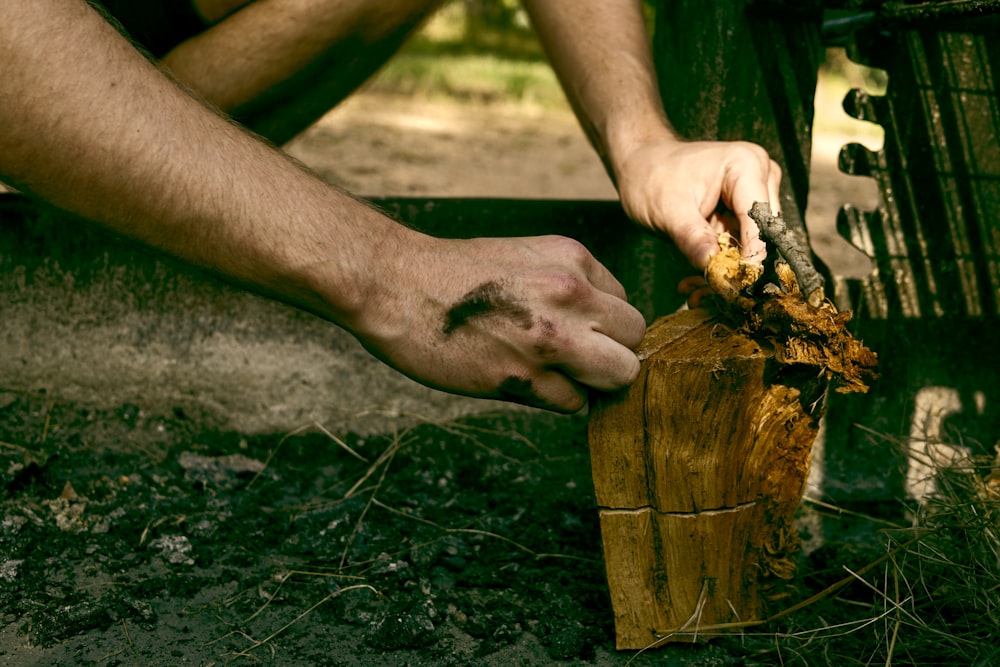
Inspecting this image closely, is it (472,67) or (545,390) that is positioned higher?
(472,67)

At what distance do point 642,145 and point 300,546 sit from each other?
0.95 metres

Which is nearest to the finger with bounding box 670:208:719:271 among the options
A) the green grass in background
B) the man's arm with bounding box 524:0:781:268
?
the man's arm with bounding box 524:0:781:268

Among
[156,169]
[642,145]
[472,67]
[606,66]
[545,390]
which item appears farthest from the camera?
[472,67]

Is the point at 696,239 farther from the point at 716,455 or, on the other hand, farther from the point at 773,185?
the point at 716,455

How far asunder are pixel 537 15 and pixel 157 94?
41.7 inches

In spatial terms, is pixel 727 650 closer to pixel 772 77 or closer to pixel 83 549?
pixel 83 549

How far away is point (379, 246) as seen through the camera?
1213 millimetres

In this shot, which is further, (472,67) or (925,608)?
(472,67)

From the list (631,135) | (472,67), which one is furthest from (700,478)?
(472,67)

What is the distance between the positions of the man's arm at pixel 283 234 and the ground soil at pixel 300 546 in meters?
0.37

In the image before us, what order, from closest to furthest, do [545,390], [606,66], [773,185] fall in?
1. [545,390]
2. [773,185]
3. [606,66]

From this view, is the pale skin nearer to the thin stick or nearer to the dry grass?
the thin stick

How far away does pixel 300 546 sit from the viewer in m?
1.53

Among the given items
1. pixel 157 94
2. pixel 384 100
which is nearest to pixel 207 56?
pixel 157 94
